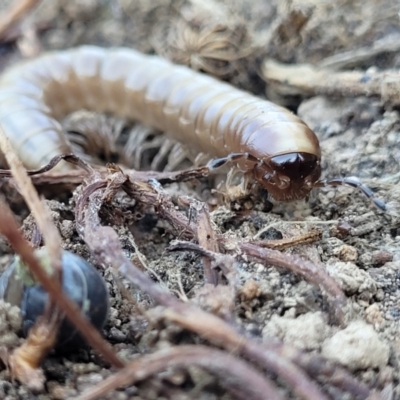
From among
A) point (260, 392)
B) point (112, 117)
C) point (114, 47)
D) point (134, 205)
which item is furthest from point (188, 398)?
point (114, 47)

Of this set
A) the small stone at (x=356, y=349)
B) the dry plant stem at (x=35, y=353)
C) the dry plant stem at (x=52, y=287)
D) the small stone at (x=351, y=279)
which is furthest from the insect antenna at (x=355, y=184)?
the dry plant stem at (x=35, y=353)

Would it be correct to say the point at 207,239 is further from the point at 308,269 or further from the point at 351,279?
the point at 351,279

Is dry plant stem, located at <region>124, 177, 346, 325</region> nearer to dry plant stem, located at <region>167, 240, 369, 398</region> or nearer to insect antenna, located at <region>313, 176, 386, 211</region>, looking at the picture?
dry plant stem, located at <region>167, 240, 369, 398</region>

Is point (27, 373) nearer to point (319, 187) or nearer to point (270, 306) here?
point (270, 306)

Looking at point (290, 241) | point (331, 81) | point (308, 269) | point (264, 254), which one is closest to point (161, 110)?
point (331, 81)

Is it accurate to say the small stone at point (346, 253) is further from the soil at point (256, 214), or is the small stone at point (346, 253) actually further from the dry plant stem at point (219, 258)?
the dry plant stem at point (219, 258)
